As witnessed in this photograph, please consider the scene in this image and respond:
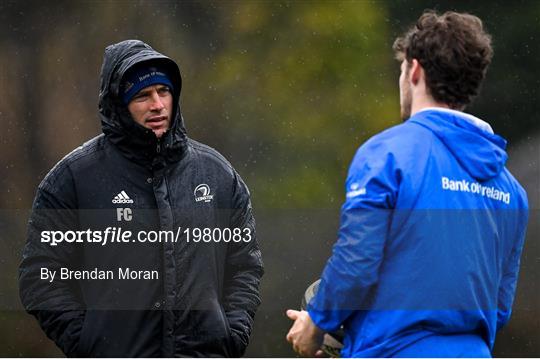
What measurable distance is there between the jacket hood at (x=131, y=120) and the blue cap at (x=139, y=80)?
21 millimetres

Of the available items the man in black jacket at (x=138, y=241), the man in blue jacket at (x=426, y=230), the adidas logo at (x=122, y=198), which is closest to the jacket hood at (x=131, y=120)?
the man in black jacket at (x=138, y=241)

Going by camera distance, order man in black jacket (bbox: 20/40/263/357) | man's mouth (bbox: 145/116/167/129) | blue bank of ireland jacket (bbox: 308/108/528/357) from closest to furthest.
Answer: blue bank of ireland jacket (bbox: 308/108/528/357)
man in black jacket (bbox: 20/40/263/357)
man's mouth (bbox: 145/116/167/129)

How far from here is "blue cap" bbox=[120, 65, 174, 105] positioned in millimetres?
3465

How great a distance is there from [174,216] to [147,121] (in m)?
0.31

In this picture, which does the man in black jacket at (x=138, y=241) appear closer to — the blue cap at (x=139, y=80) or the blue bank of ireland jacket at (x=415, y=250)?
the blue cap at (x=139, y=80)

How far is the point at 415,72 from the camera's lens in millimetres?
2684

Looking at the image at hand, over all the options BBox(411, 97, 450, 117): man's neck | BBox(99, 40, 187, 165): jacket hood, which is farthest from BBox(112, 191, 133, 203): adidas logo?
BBox(411, 97, 450, 117): man's neck

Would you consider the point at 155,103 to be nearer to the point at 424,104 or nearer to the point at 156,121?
the point at 156,121

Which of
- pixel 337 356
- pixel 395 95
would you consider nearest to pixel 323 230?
pixel 395 95

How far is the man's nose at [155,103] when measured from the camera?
11.4ft

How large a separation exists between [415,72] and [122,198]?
1060 mm

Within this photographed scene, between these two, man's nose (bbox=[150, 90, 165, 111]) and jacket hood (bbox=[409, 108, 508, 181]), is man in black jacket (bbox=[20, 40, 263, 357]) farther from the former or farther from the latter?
jacket hood (bbox=[409, 108, 508, 181])

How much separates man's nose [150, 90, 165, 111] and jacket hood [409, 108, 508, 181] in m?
1.05

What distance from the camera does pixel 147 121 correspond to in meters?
3.44
